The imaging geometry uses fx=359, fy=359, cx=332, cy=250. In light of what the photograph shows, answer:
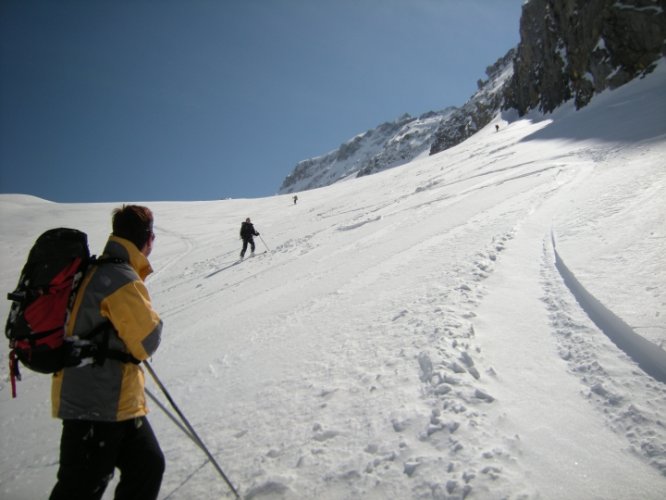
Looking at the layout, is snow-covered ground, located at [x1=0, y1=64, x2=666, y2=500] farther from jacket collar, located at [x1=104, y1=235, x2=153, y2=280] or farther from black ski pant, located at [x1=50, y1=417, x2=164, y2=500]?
jacket collar, located at [x1=104, y1=235, x2=153, y2=280]

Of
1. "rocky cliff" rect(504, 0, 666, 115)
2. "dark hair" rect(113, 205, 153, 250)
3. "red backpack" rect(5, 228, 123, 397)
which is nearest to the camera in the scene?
"red backpack" rect(5, 228, 123, 397)

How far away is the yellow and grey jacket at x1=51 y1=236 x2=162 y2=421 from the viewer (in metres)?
1.91

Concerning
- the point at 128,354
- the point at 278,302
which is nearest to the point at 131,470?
the point at 128,354

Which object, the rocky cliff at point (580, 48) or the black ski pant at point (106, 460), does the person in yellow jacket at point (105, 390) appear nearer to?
the black ski pant at point (106, 460)

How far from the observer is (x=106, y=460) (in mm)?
1934

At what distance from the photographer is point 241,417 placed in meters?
3.24

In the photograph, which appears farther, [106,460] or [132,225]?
[132,225]

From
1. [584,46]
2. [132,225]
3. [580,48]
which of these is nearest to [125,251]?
[132,225]

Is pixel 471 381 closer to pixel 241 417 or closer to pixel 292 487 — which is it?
pixel 292 487

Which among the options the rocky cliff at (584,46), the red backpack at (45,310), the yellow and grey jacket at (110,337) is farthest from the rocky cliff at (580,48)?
the red backpack at (45,310)

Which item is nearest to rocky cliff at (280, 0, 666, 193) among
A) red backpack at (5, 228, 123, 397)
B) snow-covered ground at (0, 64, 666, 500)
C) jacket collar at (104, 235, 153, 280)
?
snow-covered ground at (0, 64, 666, 500)

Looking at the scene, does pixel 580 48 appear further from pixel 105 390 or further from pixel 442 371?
pixel 105 390

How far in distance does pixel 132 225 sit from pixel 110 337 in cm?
68

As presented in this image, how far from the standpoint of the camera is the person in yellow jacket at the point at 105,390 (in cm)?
188
